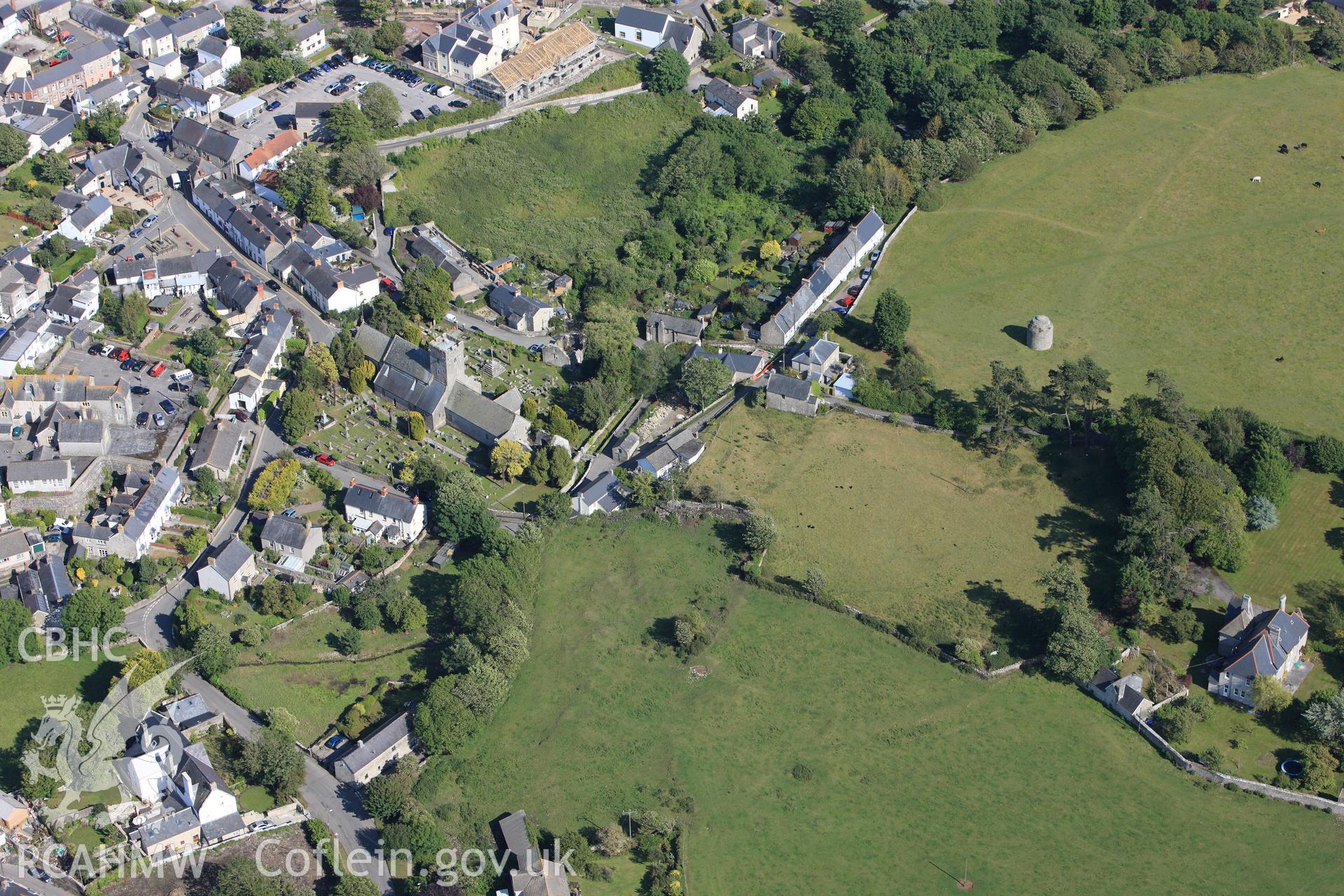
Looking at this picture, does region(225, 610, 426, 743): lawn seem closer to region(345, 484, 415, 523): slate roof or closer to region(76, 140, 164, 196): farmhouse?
region(345, 484, 415, 523): slate roof

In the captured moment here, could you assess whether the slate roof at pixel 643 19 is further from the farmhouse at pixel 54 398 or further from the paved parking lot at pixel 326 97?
the farmhouse at pixel 54 398

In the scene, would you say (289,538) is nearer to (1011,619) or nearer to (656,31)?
(1011,619)

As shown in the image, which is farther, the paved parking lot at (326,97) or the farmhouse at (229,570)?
the paved parking lot at (326,97)

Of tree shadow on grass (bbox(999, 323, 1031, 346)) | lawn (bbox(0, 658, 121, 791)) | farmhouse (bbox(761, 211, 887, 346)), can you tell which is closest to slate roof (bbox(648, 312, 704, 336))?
farmhouse (bbox(761, 211, 887, 346))

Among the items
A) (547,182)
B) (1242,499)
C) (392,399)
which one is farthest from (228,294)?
(1242,499)

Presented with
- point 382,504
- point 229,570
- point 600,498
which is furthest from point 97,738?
point 600,498

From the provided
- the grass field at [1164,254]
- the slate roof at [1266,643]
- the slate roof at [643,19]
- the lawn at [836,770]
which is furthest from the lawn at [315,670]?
the slate roof at [643,19]

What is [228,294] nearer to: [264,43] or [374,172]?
[374,172]
